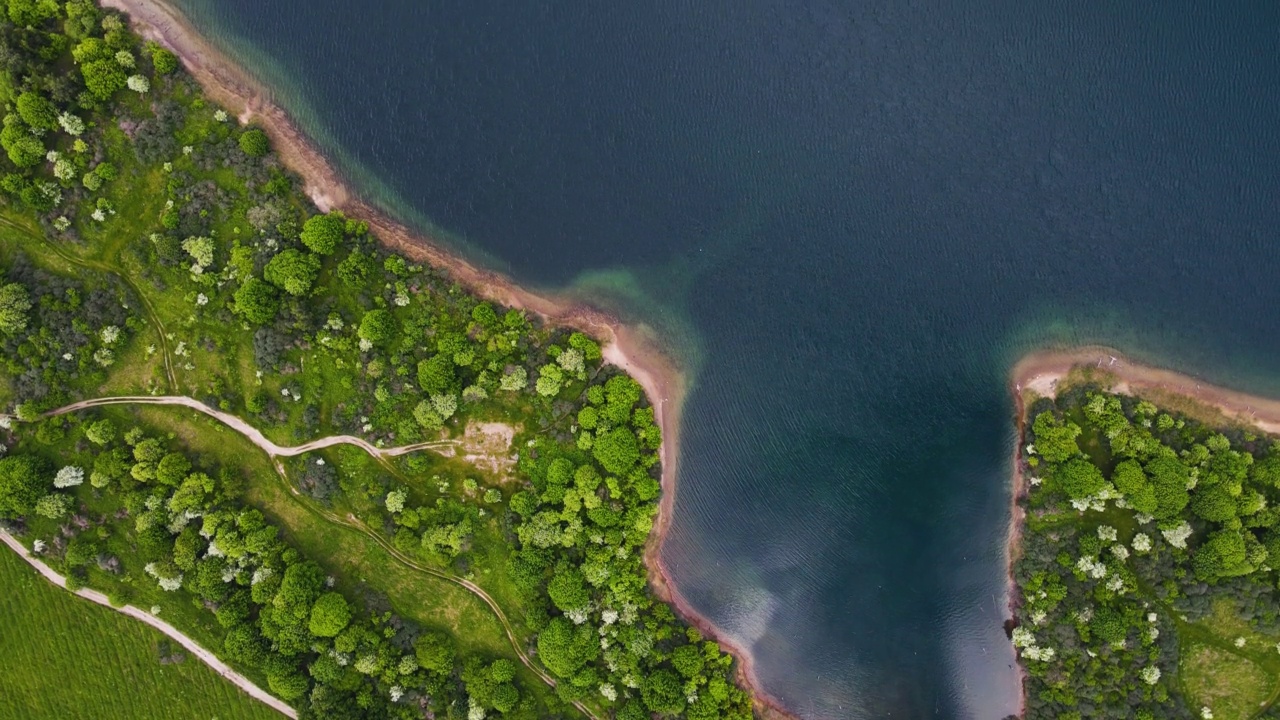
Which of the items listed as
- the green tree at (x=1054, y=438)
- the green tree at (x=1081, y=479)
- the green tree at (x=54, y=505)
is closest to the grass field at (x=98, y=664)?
the green tree at (x=54, y=505)

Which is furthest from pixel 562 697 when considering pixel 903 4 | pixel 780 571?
pixel 903 4

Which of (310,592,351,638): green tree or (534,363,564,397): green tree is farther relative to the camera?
(534,363,564,397): green tree

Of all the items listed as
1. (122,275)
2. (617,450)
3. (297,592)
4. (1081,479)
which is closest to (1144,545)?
(1081,479)

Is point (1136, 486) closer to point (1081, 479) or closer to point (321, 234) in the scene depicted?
point (1081, 479)

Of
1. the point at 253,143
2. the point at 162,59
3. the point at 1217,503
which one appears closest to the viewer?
the point at 1217,503

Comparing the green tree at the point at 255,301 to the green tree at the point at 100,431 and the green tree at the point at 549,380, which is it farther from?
the green tree at the point at 549,380

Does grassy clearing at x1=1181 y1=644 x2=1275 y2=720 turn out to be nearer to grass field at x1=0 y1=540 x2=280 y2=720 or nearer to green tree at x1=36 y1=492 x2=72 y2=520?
grass field at x1=0 y1=540 x2=280 y2=720

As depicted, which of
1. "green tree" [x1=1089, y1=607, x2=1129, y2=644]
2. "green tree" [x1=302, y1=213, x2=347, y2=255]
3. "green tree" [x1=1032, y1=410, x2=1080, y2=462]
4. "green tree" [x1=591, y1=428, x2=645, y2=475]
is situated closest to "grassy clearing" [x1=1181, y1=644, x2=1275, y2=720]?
"green tree" [x1=1089, y1=607, x2=1129, y2=644]
